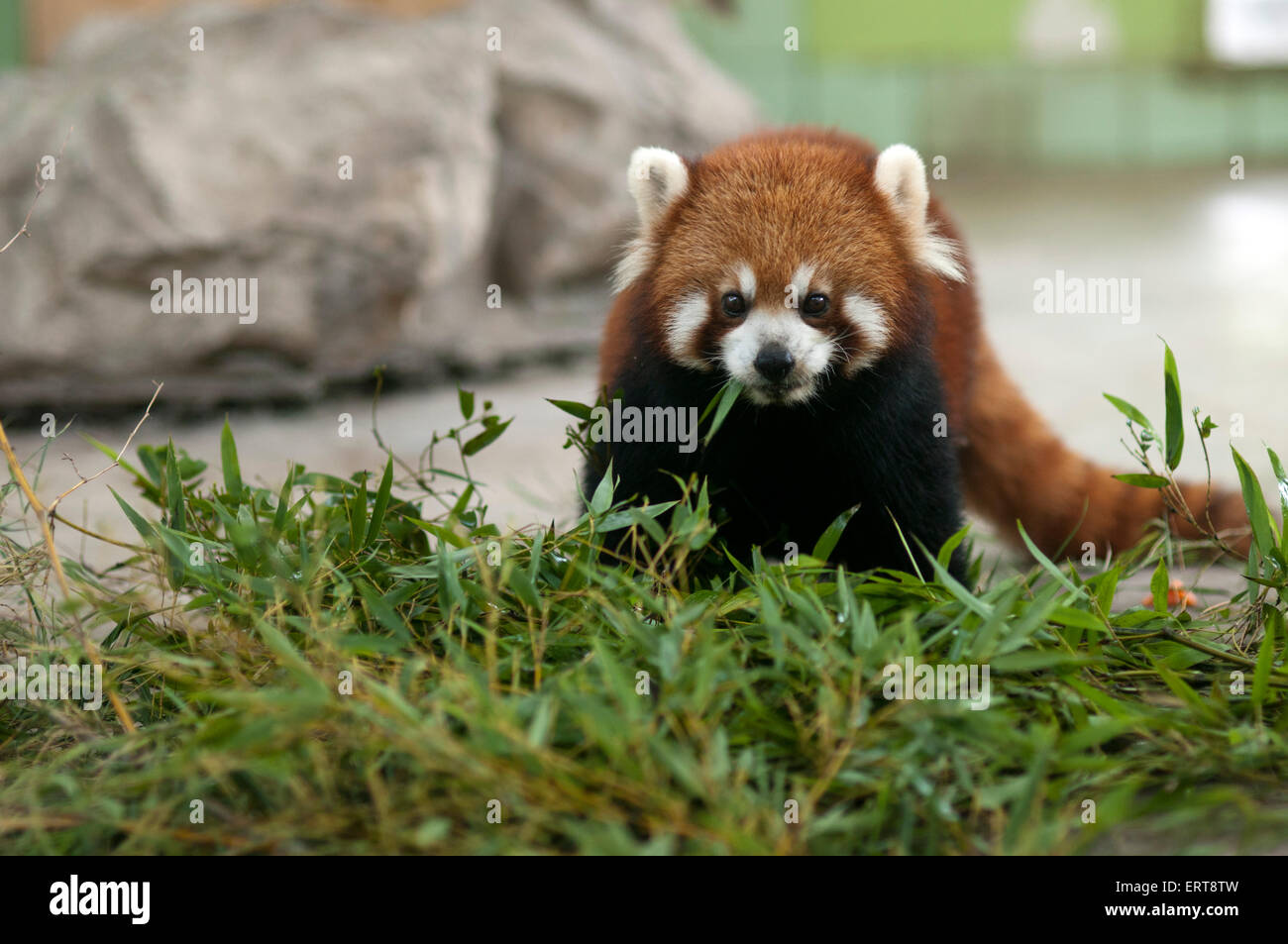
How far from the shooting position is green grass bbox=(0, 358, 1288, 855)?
Result: 5.62 feet

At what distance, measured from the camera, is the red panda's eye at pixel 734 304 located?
2416mm

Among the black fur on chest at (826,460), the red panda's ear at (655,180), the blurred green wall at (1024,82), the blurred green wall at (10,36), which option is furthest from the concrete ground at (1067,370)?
the blurred green wall at (10,36)

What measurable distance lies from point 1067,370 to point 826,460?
357cm

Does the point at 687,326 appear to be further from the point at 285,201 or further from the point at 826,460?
the point at 285,201

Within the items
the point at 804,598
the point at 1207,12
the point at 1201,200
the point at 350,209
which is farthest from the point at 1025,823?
the point at 1207,12

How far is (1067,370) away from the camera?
5.65 metres

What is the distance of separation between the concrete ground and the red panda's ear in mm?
618

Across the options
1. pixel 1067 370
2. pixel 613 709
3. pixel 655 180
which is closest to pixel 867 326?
pixel 655 180

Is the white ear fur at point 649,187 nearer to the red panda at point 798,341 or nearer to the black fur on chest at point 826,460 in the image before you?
the red panda at point 798,341

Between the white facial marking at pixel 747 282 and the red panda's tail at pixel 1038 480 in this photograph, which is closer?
Answer: the white facial marking at pixel 747 282

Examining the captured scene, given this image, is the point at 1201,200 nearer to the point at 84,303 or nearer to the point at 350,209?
the point at 350,209
